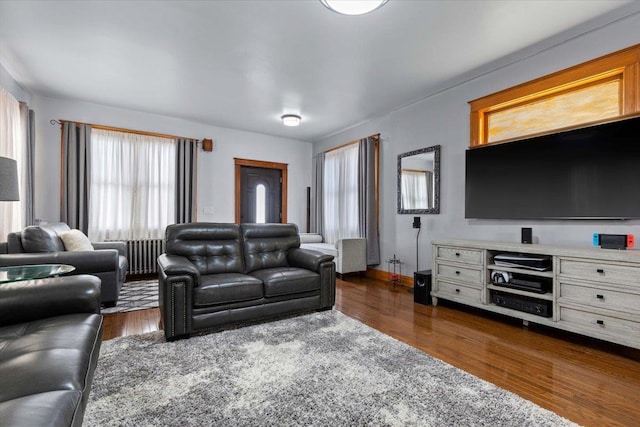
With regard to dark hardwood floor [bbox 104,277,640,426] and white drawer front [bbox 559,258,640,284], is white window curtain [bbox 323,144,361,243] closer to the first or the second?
dark hardwood floor [bbox 104,277,640,426]

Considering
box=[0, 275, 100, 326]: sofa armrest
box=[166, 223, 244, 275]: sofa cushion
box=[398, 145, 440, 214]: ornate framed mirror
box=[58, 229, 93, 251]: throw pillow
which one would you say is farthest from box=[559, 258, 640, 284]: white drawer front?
box=[58, 229, 93, 251]: throw pillow

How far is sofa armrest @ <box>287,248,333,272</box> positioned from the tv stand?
4.48 feet

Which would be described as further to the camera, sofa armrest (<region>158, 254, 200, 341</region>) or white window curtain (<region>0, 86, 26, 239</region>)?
white window curtain (<region>0, 86, 26, 239</region>)

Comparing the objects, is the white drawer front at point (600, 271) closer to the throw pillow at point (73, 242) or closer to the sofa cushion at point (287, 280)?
the sofa cushion at point (287, 280)

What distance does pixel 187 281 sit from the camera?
2553mm

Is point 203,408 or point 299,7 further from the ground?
point 299,7

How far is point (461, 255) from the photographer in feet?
10.9

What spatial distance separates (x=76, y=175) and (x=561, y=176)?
601 centimetres

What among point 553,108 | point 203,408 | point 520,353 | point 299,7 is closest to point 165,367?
point 203,408

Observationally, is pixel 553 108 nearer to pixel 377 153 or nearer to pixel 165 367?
pixel 377 153

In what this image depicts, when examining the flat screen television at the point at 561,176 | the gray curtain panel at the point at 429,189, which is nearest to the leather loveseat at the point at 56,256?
the gray curtain panel at the point at 429,189

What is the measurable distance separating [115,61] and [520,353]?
15.3 feet

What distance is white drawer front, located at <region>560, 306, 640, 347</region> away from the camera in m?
2.22

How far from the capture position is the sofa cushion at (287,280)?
9.66 feet
